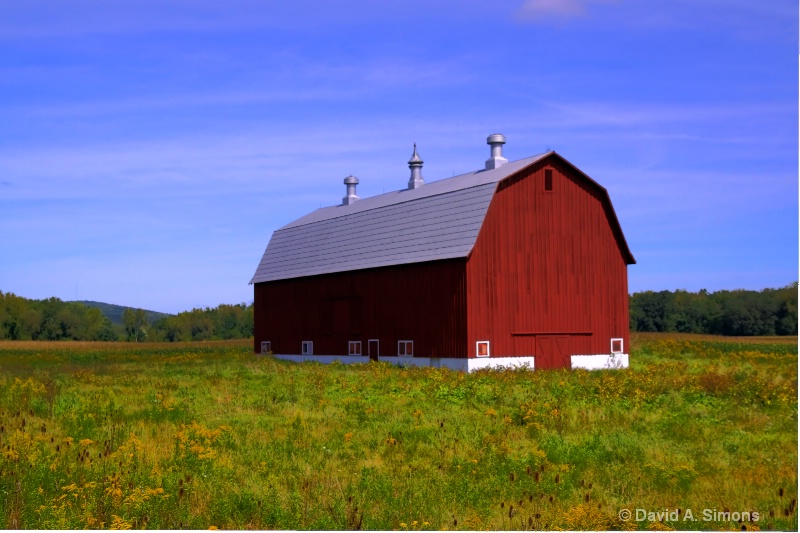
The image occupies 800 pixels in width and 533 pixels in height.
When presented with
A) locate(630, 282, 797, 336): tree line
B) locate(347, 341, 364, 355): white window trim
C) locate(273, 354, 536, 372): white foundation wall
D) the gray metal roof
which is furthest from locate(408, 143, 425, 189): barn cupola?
locate(630, 282, 797, 336): tree line

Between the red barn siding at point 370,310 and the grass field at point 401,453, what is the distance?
5.46 m

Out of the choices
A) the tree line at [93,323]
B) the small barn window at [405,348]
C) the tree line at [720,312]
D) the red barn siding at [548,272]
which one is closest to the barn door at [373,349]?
the small barn window at [405,348]

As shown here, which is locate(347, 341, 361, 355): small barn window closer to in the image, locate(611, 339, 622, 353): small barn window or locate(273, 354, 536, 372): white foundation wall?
locate(273, 354, 536, 372): white foundation wall

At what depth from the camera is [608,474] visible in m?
11.8

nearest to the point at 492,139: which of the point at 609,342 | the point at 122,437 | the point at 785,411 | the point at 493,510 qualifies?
the point at 609,342

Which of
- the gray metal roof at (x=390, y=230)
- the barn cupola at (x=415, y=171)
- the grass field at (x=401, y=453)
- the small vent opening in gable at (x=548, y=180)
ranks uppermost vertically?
the barn cupola at (x=415, y=171)

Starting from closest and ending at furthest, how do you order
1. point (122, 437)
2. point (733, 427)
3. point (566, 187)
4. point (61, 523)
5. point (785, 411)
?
point (61, 523) → point (122, 437) → point (733, 427) → point (785, 411) → point (566, 187)

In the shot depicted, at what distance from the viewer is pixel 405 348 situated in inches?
1183

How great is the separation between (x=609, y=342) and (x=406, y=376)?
32.8 ft

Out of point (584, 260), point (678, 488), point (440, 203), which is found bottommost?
point (678, 488)

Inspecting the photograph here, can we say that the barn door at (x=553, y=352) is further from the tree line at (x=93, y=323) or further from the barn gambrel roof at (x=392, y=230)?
the tree line at (x=93, y=323)

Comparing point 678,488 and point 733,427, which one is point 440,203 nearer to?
point 733,427

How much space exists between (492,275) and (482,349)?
8.34ft

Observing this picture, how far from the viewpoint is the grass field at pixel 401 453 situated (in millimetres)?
9359
